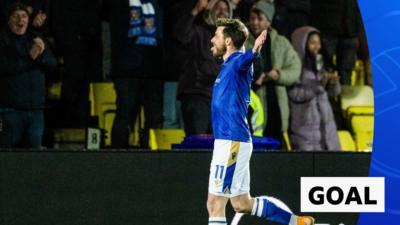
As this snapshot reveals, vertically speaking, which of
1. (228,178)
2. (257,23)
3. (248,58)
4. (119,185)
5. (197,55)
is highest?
(257,23)

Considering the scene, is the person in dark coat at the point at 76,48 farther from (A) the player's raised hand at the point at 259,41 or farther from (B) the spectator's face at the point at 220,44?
(A) the player's raised hand at the point at 259,41

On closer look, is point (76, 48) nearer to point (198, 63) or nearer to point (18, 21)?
point (18, 21)

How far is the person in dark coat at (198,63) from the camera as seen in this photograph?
8.48 m

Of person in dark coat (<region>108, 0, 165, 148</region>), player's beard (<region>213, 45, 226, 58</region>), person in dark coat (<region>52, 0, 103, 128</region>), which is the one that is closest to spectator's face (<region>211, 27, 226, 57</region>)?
player's beard (<region>213, 45, 226, 58</region>)

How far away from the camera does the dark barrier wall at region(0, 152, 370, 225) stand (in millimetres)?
7113

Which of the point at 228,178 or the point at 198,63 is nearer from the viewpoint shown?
the point at 228,178

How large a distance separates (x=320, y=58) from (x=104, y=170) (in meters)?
3.13

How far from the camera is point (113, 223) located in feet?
23.7

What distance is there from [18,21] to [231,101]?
92.4 inches

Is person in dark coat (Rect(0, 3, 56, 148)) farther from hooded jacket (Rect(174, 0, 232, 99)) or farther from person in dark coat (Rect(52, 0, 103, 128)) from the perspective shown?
hooded jacket (Rect(174, 0, 232, 99))

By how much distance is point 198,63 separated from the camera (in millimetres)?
8523

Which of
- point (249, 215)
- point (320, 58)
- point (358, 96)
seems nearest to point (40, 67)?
point (249, 215)

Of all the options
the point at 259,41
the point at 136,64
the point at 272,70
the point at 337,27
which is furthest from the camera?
the point at 337,27

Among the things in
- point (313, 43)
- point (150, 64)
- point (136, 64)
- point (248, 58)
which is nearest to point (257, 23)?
point (313, 43)
